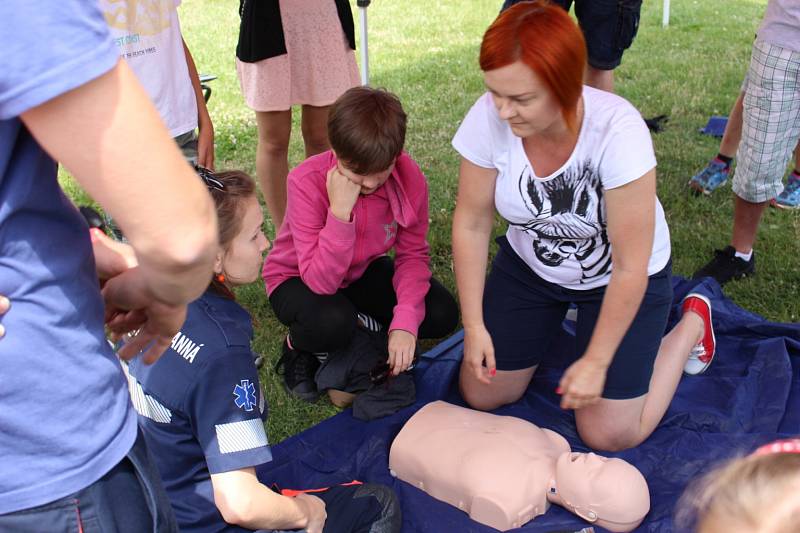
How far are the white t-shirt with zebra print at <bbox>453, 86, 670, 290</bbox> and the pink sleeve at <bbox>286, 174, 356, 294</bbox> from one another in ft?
1.75

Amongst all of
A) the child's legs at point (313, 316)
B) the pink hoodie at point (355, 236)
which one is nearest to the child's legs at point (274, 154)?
the pink hoodie at point (355, 236)

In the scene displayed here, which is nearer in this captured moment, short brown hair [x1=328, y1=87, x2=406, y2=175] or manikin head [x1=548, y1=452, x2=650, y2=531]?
manikin head [x1=548, y1=452, x2=650, y2=531]

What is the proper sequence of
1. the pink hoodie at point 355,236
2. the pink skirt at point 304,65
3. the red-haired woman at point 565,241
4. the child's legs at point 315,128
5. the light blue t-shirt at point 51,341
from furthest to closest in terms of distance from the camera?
1. the child's legs at point 315,128
2. the pink skirt at point 304,65
3. the pink hoodie at point 355,236
4. the red-haired woman at point 565,241
5. the light blue t-shirt at point 51,341

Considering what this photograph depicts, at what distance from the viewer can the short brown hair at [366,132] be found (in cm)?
243

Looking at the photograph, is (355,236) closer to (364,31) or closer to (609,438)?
(609,438)

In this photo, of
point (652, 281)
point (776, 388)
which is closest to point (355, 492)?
point (652, 281)

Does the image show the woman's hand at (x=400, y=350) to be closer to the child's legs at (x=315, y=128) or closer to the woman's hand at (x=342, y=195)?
the woman's hand at (x=342, y=195)

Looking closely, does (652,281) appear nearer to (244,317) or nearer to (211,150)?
(244,317)

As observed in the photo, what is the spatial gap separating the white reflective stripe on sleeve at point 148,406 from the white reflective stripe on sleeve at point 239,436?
0.14 metres

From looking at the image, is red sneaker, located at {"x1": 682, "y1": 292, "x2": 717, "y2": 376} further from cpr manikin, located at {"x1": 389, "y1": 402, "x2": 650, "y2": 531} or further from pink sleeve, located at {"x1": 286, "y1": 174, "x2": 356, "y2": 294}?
pink sleeve, located at {"x1": 286, "y1": 174, "x2": 356, "y2": 294}

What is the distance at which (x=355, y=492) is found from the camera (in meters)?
2.16

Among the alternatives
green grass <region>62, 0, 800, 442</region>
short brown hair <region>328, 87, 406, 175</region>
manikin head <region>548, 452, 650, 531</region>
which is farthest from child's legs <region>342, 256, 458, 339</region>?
manikin head <region>548, 452, 650, 531</region>

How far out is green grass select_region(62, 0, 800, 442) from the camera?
329 cm

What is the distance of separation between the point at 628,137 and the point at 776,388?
1.10 m
